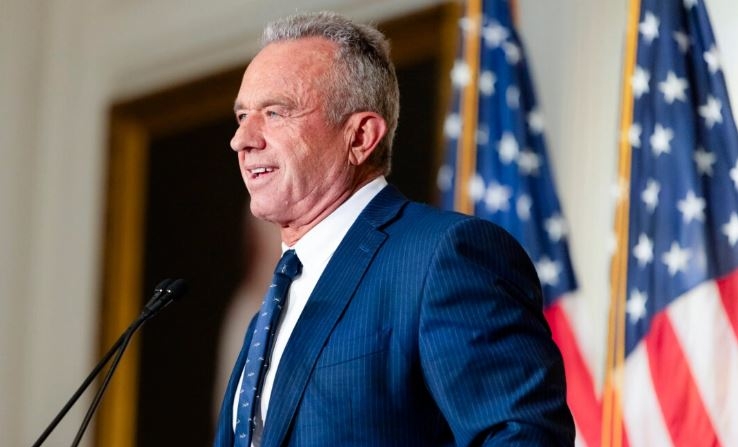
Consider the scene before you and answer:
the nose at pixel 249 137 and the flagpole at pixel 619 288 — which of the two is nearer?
the nose at pixel 249 137

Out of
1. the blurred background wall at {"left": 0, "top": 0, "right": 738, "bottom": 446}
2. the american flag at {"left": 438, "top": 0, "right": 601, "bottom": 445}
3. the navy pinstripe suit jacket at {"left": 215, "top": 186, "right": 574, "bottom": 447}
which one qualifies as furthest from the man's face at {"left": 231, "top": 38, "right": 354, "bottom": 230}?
the blurred background wall at {"left": 0, "top": 0, "right": 738, "bottom": 446}

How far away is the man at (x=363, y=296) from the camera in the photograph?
1.90 m

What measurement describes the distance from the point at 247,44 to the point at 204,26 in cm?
31

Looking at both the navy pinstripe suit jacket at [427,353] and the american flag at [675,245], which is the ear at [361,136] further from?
the american flag at [675,245]

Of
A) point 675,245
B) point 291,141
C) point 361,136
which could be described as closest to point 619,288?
point 675,245

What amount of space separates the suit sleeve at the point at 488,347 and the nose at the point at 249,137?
503 mm

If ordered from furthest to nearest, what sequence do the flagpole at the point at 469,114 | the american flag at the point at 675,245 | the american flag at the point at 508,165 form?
the flagpole at the point at 469,114 → the american flag at the point at 508,165 → the american flag at the point at 675,245

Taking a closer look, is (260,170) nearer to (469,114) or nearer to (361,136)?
(361,136)

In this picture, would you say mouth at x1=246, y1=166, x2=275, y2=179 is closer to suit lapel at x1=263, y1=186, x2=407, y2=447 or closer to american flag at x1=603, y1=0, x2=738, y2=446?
suit lapel at x1=263, y1=186, x2=407, y2=447

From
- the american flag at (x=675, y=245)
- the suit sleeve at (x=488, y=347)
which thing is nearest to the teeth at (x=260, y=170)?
the suit sleeve at (x=488, y=347)

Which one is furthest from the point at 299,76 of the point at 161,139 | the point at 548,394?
the point at 161,139

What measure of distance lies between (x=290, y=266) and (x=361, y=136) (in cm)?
31

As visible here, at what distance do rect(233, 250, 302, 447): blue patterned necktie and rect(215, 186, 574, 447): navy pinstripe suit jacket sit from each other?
0.09m

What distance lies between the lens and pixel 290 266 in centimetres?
229
